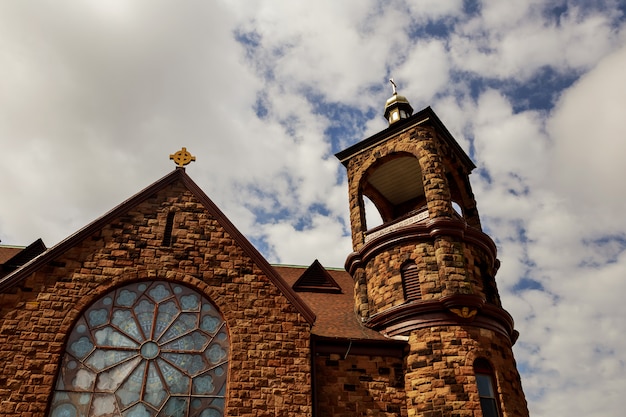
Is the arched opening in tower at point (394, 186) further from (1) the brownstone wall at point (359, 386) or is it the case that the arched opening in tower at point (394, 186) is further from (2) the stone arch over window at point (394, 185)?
(1) the brownstone wall at point (359, 386)

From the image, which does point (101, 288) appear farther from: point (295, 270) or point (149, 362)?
point (295, 270)

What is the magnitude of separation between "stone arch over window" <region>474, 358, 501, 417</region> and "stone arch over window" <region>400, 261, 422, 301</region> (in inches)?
99.5

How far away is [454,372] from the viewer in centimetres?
1293

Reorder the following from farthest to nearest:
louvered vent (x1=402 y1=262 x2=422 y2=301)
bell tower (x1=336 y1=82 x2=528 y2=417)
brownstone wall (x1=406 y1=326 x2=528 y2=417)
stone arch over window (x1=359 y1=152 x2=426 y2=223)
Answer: stone arch over window (x1=359 y1=152 x2=426 y2=223)
louvered vent (x1=402 y1=262 x2=422 y2=301)
bell tower (x1=336 y1=82 x2=528 y2=417)
brownstone wall (x1=406 y1=326 x2=528 y2=417)

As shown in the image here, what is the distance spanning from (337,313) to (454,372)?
452 cm

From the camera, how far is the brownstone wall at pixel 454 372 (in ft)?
41.1

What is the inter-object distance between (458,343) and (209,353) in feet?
21.8

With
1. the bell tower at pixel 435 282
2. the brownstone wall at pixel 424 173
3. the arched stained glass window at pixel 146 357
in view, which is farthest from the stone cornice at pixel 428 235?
the arched stained glass window at pixel 146 357

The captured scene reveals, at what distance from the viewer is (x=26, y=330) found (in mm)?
11000

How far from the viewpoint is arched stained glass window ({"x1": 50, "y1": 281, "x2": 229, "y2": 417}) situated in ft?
35.0

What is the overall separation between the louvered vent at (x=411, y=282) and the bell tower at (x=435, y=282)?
0.03m

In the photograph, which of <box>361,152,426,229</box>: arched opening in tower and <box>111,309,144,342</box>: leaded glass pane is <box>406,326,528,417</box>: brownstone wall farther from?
<box>111,309,144,342</box>: leaded glass pane

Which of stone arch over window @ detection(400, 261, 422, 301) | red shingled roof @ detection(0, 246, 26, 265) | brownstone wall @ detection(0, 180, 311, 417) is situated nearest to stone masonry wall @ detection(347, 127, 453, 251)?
stone arch over window @ detection(400, 261, 422, 301)

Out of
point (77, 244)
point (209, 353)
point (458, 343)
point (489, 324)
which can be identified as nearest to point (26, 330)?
point (77, 244)
